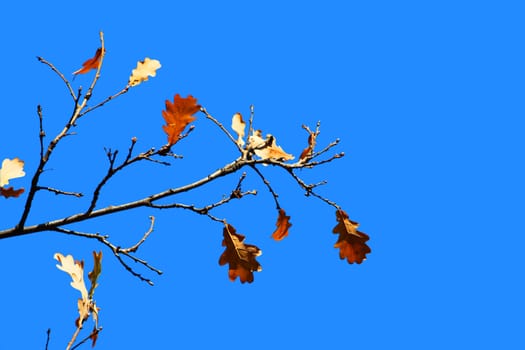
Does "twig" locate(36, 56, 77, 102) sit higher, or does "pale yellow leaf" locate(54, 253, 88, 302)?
"twig" locate(36, 56, 77, 102)

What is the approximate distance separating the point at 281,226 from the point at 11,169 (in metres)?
1.56

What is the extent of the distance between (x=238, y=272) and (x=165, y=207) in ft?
2.09

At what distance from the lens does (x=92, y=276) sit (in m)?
3.53

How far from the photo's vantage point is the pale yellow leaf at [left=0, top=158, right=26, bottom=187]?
11.4ft

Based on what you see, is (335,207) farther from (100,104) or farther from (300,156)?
(100,104)

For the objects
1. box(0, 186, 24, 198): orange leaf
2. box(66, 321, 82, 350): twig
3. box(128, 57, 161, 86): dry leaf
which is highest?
box(128, 57, 161, 86): dry leaf

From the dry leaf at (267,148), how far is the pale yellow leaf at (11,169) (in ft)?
4.14

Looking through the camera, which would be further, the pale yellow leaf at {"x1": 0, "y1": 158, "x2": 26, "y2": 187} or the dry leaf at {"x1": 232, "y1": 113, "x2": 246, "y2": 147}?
the dry leaf at {"x1": 232, "y1": 113, "x2": 246, "y2": 147}

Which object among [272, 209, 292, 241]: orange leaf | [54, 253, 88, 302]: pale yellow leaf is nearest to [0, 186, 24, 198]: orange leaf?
[54, 253, 88, 302]: pale yellow leaf

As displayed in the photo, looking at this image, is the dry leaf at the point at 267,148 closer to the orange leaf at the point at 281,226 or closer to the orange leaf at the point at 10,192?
the orange leaf at the point at 281,226

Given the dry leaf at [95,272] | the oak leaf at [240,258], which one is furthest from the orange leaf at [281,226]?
the dry leaf at [95,272]

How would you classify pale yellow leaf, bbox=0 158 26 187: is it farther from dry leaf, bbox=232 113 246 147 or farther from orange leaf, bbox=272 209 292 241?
orange leaf, bbox=272 209 292 241

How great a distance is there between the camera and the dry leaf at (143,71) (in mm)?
3752

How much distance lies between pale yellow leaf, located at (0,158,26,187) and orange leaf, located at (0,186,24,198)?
0.06 metres
